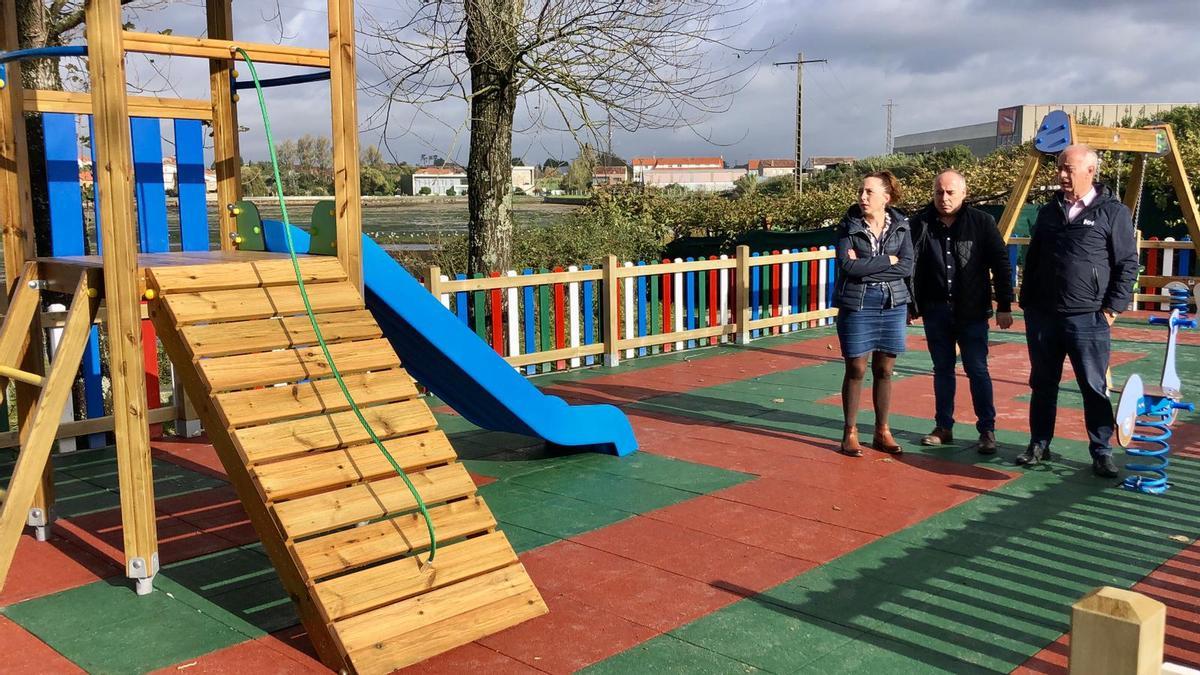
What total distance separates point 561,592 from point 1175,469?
4111mm

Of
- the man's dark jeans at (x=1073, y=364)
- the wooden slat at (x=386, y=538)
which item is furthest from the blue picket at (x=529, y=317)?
the wooden slat at (x=386, y=538)

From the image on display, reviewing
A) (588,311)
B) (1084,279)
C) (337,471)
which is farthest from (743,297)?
(337,471)

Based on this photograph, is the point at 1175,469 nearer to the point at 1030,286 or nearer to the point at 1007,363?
the point at 1030,286

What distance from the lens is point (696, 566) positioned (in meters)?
4.51

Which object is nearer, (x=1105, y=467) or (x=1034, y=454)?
(x=1105, y=467)

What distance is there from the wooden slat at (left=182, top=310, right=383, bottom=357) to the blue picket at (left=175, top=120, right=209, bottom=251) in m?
3.01

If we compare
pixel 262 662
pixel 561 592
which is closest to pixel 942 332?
pixel 561 592

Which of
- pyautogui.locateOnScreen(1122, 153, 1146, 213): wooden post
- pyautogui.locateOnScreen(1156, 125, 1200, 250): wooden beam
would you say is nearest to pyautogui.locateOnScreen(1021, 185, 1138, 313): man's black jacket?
pyautogui.locateOnScreen(1122, 153, 1146, 213): wooden post

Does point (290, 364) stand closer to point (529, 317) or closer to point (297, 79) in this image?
point (297, 79)

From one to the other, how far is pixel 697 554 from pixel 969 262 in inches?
112

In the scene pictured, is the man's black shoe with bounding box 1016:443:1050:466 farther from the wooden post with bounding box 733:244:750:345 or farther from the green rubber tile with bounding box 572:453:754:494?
the wooden post with bounding box 733:244:750:345

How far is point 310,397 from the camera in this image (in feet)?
13.5

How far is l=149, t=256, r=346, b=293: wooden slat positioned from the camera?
425 centimetres

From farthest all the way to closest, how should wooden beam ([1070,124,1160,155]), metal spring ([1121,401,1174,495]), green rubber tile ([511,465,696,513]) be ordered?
wooden beam ([1070,124,1160,155]), green rubber tile ([511,465,696,513]), metal spring ([1121,401,1174,495])
